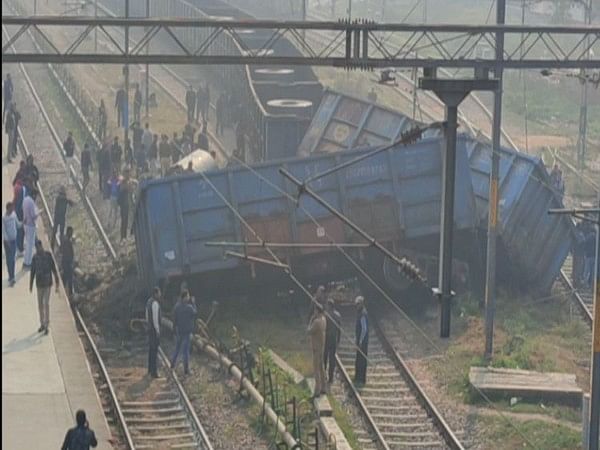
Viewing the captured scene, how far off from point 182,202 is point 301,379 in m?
4.19

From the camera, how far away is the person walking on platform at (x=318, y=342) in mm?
17250

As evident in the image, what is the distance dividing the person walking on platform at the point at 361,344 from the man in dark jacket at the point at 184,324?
2.00 m

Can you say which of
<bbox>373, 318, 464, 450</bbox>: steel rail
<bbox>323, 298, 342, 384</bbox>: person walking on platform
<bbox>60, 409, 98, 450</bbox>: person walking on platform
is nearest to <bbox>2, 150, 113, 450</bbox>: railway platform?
<bbox>60, 409, 98, 450</bbox>: person walking on platform

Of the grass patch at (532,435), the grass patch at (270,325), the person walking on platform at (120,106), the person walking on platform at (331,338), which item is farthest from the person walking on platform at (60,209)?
the person walking on platform at (120,106)

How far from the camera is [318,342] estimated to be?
1733cm

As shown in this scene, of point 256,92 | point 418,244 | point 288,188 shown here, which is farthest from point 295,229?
point 256,92

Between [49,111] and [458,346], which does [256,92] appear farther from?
[458,346]

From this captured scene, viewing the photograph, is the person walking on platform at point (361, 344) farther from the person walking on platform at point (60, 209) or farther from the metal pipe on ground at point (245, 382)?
the person walking on platform at point (60, 209)

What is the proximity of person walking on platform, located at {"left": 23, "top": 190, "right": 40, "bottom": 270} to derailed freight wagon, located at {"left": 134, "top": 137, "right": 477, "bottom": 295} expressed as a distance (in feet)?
5.15

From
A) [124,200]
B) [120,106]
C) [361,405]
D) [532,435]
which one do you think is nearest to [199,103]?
[120,106]

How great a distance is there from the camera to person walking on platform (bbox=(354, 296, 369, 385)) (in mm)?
18203

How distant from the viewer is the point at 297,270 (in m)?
22.2

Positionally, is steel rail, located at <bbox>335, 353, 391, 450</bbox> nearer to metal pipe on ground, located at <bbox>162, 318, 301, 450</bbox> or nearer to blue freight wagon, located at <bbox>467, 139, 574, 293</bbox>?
metal pipe on ground, located at <bbox>162, 318, 301, 450</bbox>

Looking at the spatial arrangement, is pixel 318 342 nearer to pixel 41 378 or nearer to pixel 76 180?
pixel 41 378
